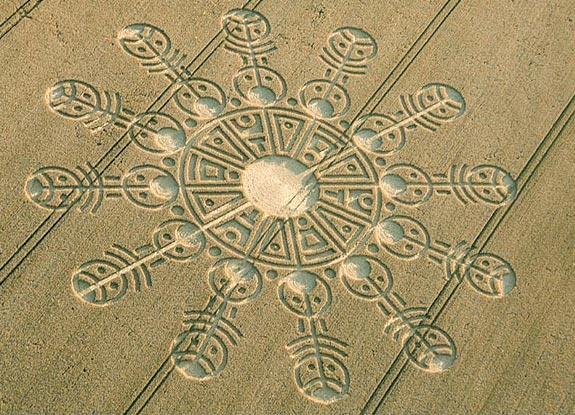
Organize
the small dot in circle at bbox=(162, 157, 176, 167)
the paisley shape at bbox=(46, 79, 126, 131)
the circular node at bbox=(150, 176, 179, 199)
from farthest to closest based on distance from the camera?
the paisley shape at bbox=(46, 79, 126, 131) → the small dot in circle at bbox=(162, 157, 176, 167) → the circular node at bbox=(150, 176, 179, 199)

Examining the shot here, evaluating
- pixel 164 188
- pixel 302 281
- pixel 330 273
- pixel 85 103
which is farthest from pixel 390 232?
pixel 85 103

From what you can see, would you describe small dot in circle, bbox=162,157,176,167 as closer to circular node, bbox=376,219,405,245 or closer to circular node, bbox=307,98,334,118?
circular node, bbox=307,98,334,118

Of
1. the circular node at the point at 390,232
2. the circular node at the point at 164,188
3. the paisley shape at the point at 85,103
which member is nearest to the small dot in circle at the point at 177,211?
the circular node at the point at 164,188

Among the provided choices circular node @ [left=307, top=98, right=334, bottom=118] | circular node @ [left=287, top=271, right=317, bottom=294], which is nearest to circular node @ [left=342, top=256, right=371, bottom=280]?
circular node @ [left=287, top=271, right=317, bottom=294]

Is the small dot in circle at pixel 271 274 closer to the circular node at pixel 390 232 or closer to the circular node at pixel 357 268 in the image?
the circular node at pixel 357 268

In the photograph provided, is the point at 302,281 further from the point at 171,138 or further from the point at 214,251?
the point at 171,138

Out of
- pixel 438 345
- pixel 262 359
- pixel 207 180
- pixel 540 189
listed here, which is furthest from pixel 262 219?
pixel 540 189

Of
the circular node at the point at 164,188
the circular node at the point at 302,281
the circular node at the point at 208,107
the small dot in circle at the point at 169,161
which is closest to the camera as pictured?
the circular node at the point at 302,281

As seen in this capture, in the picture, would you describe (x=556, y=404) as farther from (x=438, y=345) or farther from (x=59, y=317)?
(x=59, y=317)
